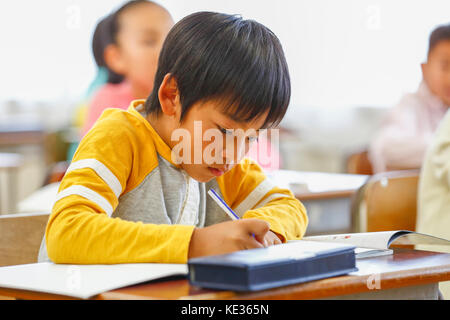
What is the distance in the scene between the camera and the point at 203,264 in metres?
0.75

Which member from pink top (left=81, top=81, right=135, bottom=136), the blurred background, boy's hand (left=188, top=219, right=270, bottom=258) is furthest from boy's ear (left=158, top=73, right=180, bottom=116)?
the blurred background

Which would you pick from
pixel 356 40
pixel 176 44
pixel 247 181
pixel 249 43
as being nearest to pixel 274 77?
pixel 249 43

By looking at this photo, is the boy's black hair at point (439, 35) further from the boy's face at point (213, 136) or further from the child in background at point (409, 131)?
the boy's face at point (213, 136)

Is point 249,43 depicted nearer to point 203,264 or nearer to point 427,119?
point 203,264

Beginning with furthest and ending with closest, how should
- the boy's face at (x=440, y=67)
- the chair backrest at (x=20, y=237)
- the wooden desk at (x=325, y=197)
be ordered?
1. the boy's face at (x=440, y=67)
2. the wooden desk at (x=325, y=197)
3. the chair backrest at (x=20, y=237)

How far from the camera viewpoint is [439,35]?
8.72 feet

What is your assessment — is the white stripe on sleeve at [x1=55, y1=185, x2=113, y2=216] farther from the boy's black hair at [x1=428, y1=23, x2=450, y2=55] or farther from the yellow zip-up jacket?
the boy's black hair at [x1=428, y1=23, x2=450, y2=55]

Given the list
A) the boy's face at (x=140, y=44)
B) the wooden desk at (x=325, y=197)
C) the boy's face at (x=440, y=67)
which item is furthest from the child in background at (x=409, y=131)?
the boy's face at (x=140, y=44)

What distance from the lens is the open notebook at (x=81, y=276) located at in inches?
30.5

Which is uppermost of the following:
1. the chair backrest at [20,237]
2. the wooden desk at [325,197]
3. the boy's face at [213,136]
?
the boy's face at [213,136]

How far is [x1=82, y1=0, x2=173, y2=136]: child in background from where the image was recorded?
9.27 ft

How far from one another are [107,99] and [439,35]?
1.47 metres

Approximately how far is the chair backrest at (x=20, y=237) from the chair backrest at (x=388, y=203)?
0.88m

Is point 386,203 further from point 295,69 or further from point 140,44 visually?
point 295,69
